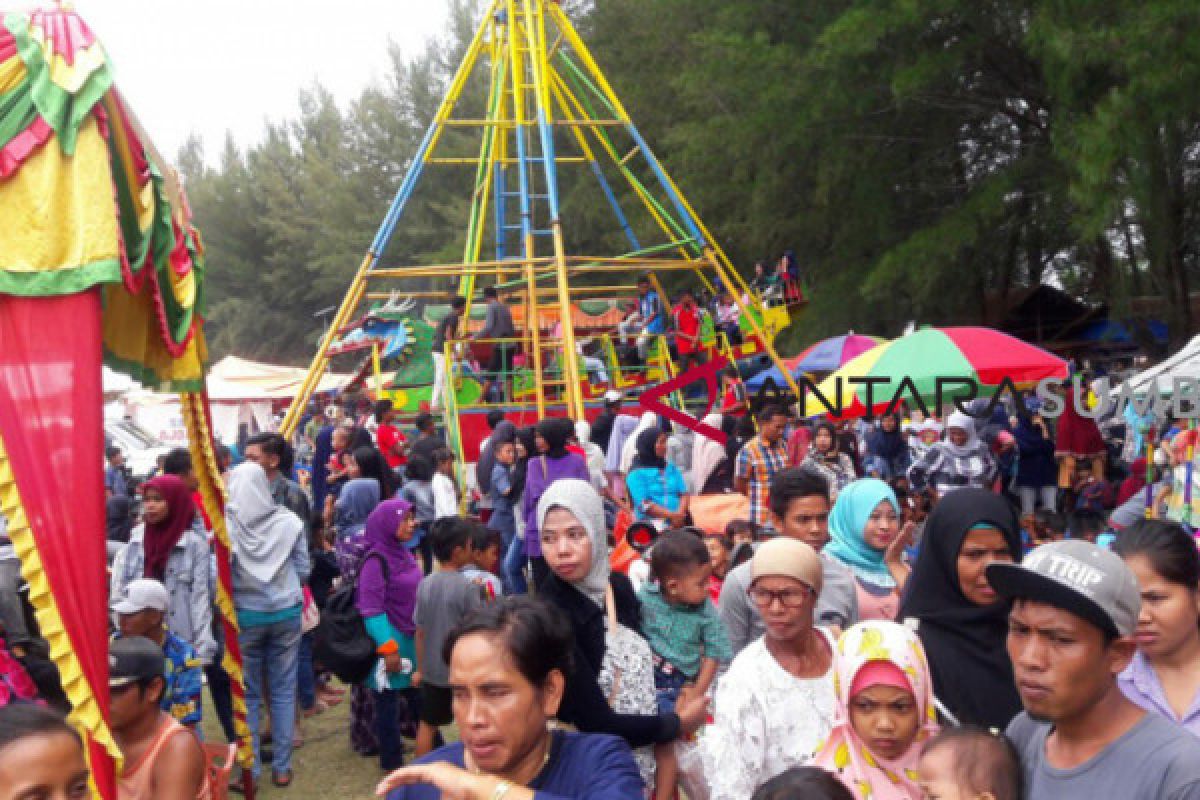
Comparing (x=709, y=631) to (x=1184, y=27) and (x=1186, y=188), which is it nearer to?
(x=1184, y=27)

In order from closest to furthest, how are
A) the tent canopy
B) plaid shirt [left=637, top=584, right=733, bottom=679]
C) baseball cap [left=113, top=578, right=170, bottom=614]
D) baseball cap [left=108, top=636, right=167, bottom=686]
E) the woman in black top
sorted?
the woman in black top, baseball cap [left=108, top=636, right=167, bottom=686], plaid shirt [left=637, top=584, right=733, bottom=679], baseball cap [left=113, top=578, right=170, bottom=614], the tent canopy

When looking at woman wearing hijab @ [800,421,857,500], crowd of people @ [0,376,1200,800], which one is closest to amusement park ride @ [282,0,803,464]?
woman wearing hijab @ [800,421,857,500]

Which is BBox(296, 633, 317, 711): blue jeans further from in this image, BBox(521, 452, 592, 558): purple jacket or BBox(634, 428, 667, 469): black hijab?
BBox(634, 428, 667, 469): black hijab

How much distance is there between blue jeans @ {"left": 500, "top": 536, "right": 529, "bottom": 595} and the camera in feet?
30.1

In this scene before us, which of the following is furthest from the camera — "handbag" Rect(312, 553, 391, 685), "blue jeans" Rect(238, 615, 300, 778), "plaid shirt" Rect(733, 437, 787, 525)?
"plaid shirt" Rect(733, 437, 787, 525)

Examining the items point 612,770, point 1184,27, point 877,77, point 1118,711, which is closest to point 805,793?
point 612,770

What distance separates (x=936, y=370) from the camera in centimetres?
1001

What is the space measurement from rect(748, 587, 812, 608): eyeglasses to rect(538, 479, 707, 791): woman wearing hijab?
0.52m

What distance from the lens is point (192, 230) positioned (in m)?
5.69

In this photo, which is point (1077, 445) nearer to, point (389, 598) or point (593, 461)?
point (593, 461)

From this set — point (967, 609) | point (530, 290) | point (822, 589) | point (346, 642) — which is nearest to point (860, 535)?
point (822, 589)

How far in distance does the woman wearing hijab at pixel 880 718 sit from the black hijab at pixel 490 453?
270 inches

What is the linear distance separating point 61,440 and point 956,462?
9.05m

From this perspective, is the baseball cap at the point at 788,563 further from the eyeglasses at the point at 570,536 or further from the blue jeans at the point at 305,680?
the blue jeans at the point at 305,680
